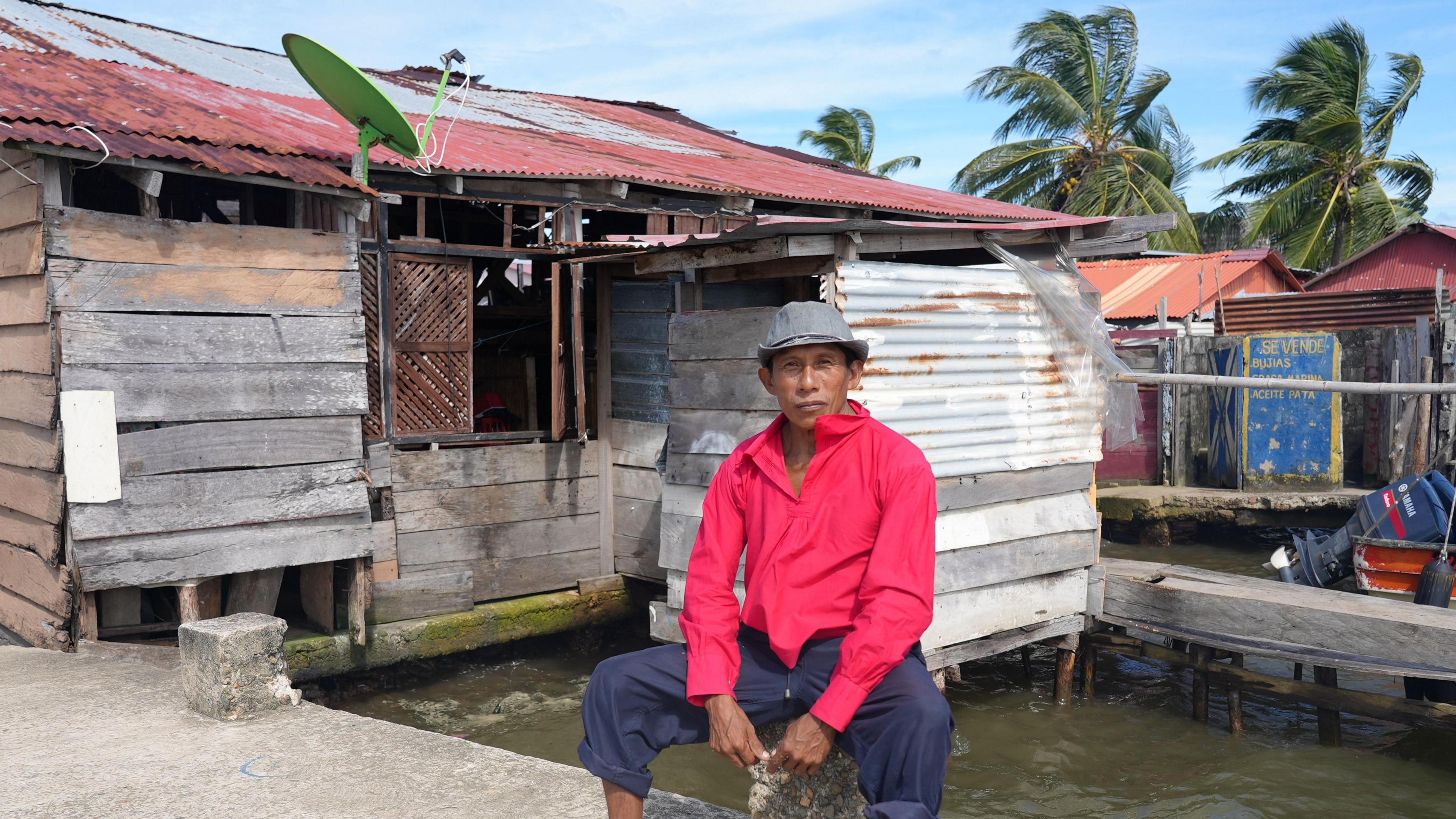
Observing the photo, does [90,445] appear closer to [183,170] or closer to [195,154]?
[183,170]

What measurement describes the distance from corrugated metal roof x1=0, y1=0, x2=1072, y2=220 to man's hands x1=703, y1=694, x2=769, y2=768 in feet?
17.3

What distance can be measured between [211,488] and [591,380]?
364cm

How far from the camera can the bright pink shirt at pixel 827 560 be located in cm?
298

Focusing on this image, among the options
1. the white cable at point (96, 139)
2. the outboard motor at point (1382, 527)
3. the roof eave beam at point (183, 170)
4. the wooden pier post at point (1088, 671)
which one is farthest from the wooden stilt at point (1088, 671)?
the white cable at point (96, 139)

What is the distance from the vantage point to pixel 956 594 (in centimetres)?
663

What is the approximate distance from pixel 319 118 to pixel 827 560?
7.67 m

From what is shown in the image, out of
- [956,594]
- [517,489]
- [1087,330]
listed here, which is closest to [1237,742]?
[956,594]

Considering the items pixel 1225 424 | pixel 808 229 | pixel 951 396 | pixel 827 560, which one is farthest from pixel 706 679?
pixel 1225 424

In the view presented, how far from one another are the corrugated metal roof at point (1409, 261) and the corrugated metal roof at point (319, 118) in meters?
16.0

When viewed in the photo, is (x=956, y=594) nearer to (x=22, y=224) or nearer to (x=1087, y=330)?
(x=1087, y=330)

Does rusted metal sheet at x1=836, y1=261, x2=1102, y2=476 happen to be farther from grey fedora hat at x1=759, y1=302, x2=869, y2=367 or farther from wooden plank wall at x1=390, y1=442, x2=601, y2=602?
wooden plank wall at x1=390, y1=442, x2=601, y2=602

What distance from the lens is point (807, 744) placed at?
2875mm

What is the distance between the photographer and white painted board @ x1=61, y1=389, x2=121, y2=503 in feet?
20.2

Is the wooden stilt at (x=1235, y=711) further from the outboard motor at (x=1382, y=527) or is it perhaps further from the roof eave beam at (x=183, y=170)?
the roof eave beam at (x=183, y=170)
